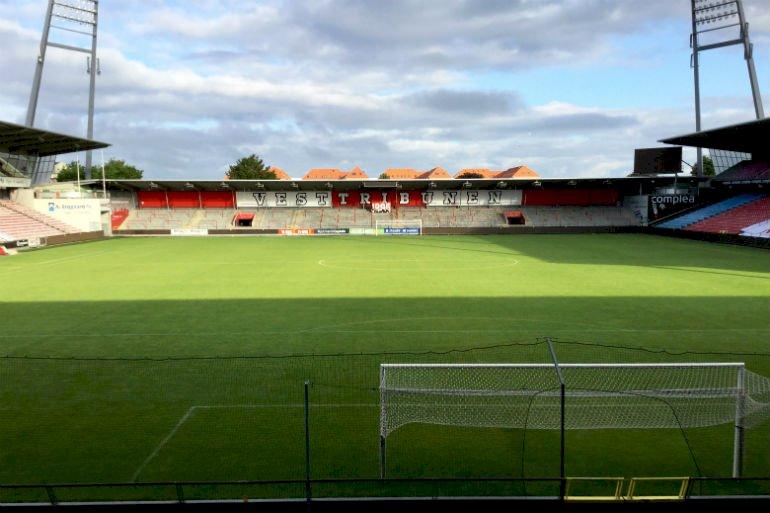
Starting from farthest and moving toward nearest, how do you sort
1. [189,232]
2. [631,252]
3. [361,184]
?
[361,184], [189,232], [631,252]

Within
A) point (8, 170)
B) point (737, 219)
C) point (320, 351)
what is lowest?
point (320, 351)

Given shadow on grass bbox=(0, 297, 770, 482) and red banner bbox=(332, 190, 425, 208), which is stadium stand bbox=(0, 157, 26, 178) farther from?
shadow on grass bbox=(0, 297, 770, 482)

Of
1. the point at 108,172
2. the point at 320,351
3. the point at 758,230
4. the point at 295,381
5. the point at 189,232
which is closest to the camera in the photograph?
the point at 295,381

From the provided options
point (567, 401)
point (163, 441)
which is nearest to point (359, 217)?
point (163, 441)

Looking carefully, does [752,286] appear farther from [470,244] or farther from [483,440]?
[470,244]

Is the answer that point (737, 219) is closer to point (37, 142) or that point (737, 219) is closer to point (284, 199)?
point (284, 199)

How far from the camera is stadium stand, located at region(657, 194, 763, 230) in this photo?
48.3 meters

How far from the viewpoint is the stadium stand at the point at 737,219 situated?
42.2m

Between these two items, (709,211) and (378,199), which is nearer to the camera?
(709,211)

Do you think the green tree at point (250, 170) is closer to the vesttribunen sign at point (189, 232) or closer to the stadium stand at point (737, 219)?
the vesttribunen sign at point (189, 232)

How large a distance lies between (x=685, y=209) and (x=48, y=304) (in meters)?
55.3

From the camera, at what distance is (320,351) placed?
43.4 feet

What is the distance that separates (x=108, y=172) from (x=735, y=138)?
110m

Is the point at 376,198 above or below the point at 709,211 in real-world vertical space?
above
